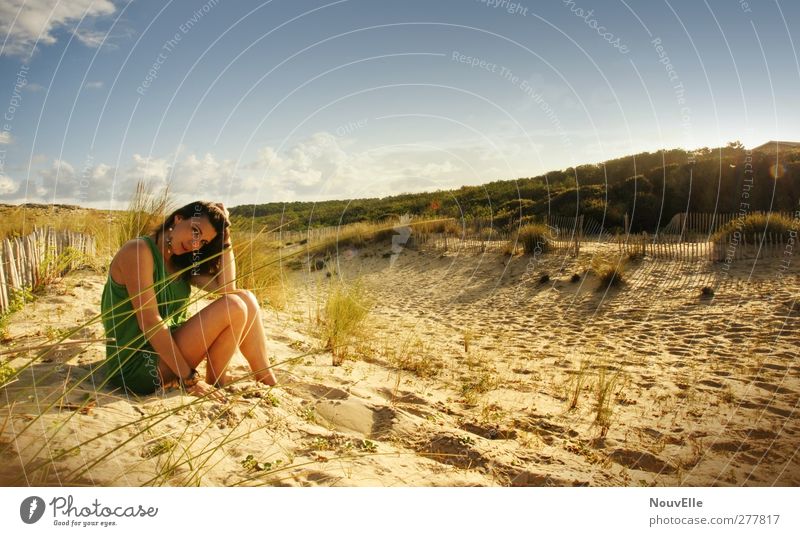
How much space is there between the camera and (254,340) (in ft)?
9.59

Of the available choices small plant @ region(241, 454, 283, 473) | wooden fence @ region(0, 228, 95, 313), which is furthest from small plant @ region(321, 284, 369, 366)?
wooden fence @ region(0, 228, 95, 313)

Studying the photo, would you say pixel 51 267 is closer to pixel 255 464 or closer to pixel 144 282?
pixel 144 282

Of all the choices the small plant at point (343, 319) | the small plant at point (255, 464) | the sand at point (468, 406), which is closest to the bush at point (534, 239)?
the sand at point (468, 406)

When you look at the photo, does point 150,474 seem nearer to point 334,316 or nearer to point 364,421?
point 364,421

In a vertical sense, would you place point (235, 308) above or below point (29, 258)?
below

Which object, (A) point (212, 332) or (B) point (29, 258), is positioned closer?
(A) point (212, 332)

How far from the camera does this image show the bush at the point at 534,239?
1087 centimetres

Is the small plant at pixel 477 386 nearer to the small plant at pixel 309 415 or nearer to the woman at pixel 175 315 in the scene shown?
the small plant at pixel 309 415

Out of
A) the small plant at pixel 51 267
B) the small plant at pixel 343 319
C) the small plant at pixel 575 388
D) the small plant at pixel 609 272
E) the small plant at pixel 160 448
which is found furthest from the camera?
the small plant at pixel 609 272

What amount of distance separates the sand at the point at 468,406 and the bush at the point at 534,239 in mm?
3725

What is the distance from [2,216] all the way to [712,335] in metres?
9.64

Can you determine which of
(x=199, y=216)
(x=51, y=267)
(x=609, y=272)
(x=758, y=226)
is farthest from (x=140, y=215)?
(x=758, y=226)

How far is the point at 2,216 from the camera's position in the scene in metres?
6.71

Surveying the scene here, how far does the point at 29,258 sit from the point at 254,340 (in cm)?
341
